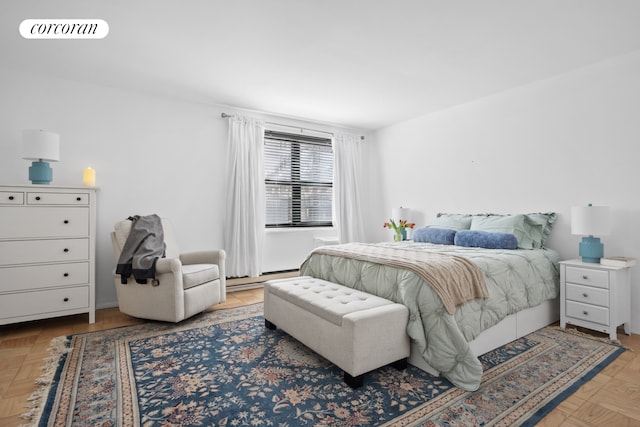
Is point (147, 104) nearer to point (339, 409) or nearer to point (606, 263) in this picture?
point (339, 409)

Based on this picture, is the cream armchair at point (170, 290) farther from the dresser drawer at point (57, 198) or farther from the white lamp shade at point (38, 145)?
the white lamp shade at point (38, 145)

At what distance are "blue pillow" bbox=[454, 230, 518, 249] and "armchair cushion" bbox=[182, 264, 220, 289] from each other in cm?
265

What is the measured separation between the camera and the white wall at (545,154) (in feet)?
9.55

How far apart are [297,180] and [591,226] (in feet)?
11.7

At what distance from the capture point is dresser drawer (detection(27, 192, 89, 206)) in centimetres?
286

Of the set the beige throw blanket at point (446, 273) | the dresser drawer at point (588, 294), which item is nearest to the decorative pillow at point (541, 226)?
the dresser drawer at point (588, 294)

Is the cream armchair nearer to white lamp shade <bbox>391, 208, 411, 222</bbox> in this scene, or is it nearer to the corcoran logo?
the corcoran logo

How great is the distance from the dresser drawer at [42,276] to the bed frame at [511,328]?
3.05 m

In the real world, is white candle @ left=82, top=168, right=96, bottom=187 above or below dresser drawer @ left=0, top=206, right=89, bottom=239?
above

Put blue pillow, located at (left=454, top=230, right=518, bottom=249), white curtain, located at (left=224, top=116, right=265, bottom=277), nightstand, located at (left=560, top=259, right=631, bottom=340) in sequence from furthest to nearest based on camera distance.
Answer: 1. white curtain, located at (left=224, top=116, right=265, bottom=277)
2. blue pillow, located at (left=454, top=230, right=518, bottom=249)
3. nightstand, located at (left=560, top=259, right=631, bottom=340)

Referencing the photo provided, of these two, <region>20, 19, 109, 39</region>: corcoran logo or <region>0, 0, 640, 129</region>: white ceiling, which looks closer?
<region>0, 0, 640, 129</region>: white ceiling

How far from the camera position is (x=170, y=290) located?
9.57 ft

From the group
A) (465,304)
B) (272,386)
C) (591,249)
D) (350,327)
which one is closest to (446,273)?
(465,304)

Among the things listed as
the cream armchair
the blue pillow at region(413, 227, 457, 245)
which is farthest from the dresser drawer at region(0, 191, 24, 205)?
the blue pillow at region(413, 227, 457, 245)
